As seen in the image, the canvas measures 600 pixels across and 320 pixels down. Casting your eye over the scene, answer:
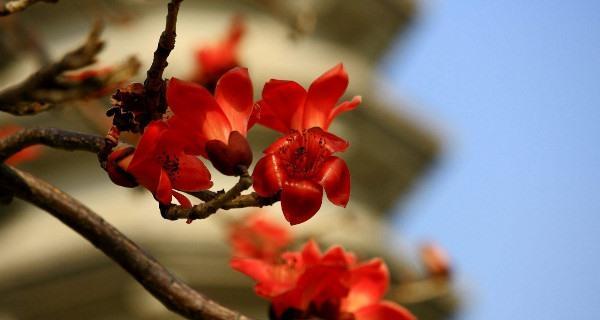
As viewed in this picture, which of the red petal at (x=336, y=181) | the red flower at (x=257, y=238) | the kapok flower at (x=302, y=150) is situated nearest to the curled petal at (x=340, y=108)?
the kapok flower at (x=302, y=150)

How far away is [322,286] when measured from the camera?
168 centimetres

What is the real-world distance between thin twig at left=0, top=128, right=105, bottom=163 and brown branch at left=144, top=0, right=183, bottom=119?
110mm

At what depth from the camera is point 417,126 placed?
46.0 feet

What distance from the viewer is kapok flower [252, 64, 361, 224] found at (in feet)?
4.31

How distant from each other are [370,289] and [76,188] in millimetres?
11247

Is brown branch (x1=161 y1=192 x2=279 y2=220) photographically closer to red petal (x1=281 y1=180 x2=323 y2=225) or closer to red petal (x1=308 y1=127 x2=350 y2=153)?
red petal (x1=281 y1=180 x2=323 y2=225)

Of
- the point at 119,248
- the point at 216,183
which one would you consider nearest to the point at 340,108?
the point at 119,248

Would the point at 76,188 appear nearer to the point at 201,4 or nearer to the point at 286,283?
the point at 201,4

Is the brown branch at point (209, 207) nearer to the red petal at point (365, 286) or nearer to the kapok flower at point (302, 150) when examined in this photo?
the kapok flower at point (302, 150)

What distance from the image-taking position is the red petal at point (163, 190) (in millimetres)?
1284

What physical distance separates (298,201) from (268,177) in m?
0.06

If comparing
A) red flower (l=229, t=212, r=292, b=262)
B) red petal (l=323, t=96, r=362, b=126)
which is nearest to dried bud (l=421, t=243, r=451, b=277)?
red flower (l=229, t=212, r=292, b=262)

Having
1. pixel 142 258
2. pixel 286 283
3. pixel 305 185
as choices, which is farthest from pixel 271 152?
pixel 286 283

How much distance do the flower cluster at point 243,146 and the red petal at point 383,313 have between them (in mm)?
440
